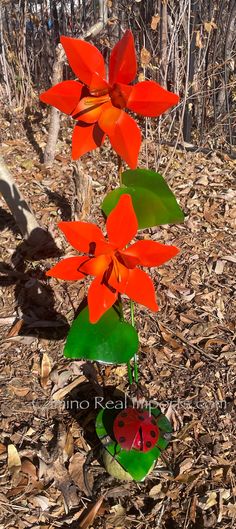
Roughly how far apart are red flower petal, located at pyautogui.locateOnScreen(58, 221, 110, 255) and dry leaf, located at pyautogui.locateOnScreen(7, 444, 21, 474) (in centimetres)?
86

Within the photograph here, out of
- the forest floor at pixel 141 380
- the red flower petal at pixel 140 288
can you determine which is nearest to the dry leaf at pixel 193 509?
the forest floor at pixel 141 380

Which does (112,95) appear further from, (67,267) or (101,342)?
(101,342)

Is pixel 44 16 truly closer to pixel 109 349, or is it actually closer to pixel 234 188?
pixel 234 188

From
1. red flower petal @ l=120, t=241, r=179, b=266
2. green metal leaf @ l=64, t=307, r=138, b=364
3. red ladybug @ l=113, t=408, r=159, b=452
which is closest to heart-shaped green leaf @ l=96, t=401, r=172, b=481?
red ladybug @ l=113, t=408, r=159, b=452

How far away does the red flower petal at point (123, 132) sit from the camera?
0.99 meters

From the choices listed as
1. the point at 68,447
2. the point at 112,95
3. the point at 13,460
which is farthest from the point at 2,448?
the point at 112,95

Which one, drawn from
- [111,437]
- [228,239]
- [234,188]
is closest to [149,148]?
[234,188]

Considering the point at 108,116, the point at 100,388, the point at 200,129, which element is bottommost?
the point at 100,388

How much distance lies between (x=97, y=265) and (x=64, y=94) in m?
0.36

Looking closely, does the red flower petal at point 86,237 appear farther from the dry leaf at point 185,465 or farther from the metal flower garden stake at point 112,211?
the dry leaf at point 185,465

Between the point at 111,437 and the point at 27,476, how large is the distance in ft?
1.07

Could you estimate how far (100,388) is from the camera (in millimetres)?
1758

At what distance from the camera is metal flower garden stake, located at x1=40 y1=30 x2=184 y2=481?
38.6 inches

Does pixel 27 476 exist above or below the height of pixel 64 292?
below
